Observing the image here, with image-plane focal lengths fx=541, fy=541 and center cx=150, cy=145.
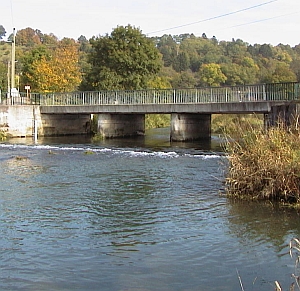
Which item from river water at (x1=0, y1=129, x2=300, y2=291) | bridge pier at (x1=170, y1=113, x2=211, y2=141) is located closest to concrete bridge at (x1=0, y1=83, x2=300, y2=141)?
bridge pier at (x1=170, y1=113, x2=211, y2=141)

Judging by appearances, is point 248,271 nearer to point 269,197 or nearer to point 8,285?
point 8,285

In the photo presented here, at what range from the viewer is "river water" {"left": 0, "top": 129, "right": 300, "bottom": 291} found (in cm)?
960

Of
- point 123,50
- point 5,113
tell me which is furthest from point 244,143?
point 123,50

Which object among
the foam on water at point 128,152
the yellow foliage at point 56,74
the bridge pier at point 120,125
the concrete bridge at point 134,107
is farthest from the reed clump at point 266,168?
the yellow foliage at point 56,74

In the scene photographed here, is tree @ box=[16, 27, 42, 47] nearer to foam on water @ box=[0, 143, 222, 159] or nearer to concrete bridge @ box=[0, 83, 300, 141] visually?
concrete bridge @ box=[0, 83, 300, 141]

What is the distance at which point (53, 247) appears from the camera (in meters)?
11.4

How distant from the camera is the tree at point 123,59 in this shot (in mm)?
53781

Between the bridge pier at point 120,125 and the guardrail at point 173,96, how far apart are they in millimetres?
1996

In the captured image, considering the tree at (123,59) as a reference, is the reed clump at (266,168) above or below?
below

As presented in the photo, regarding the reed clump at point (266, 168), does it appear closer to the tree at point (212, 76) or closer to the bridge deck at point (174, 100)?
the bridge deck at point (174, 100)

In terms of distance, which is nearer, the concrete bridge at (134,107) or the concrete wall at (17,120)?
the concrete bridge at (134,107)

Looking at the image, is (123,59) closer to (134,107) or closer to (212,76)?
(134,107)

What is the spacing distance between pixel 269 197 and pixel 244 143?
193 centimetres

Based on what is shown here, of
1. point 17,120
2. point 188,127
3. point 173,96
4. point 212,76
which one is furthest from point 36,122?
point 212,76
